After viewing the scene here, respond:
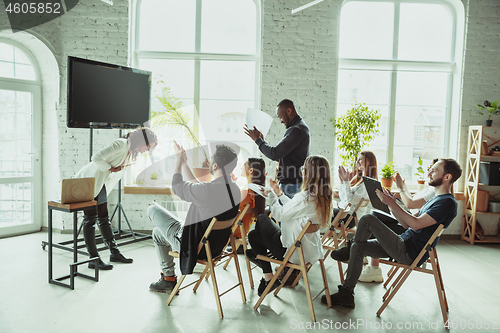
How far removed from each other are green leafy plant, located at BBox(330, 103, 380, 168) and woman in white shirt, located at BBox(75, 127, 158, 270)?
252 cm

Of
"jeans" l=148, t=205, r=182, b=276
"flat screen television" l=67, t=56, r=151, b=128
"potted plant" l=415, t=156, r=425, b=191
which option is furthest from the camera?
"potted plant" l=415, t=156, r=425, b=191

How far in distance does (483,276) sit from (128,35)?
16.7 ft

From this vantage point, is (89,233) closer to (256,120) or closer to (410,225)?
(256,120)

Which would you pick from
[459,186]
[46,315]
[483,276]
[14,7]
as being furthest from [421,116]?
[14,7]

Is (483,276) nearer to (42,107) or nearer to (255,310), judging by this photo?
(255,310)

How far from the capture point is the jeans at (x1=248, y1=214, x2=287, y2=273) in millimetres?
2941

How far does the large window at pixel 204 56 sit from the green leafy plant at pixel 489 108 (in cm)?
316

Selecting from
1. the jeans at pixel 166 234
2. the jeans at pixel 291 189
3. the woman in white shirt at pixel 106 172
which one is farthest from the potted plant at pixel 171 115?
the jeans at pixel 166 234

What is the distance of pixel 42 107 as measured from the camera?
5.26 meters

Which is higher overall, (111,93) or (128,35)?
(128,35)

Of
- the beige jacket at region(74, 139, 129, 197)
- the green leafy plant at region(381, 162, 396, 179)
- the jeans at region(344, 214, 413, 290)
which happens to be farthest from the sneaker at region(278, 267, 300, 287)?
the green leafy plant at region(381, 162, 396, 179)

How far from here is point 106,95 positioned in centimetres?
420

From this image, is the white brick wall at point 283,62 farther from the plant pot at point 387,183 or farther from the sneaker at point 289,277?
the sneaker at point 289,277

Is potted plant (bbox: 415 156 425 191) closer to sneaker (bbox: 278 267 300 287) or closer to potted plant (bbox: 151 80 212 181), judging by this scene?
sneaker (bbox: 278 267 300 287)
